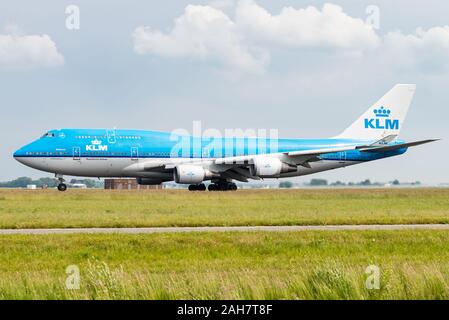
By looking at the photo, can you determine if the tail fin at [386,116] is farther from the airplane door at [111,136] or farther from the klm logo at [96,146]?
the klm logo at [96,146]

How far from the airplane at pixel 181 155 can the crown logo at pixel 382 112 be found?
555 cm

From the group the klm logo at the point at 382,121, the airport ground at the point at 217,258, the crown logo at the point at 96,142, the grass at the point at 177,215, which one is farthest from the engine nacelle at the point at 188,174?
the klm logo at the point at 382,121

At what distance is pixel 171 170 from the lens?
60.4m

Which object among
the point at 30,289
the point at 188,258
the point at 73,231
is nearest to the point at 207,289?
the point at 30,289

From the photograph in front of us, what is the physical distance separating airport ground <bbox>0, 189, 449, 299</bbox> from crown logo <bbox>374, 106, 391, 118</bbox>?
3845 centimetres

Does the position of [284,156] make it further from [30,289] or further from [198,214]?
[30,289]

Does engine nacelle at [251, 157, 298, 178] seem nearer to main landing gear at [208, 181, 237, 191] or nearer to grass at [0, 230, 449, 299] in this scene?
main landing gear at [208, 181, 237, 191]

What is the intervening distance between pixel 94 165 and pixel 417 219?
3387 centimetres

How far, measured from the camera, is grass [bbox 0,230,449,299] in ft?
42.3

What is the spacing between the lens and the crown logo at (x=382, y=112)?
73.6 metres

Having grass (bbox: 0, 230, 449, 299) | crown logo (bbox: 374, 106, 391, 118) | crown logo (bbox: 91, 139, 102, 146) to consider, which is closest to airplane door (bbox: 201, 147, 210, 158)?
crown logo (bbox: 91, 139, 102, 146)

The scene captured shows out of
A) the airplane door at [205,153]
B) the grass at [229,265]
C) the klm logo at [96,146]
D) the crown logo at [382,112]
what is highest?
the crown logo at [382,112]

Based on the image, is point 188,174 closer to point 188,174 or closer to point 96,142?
point 188,174
